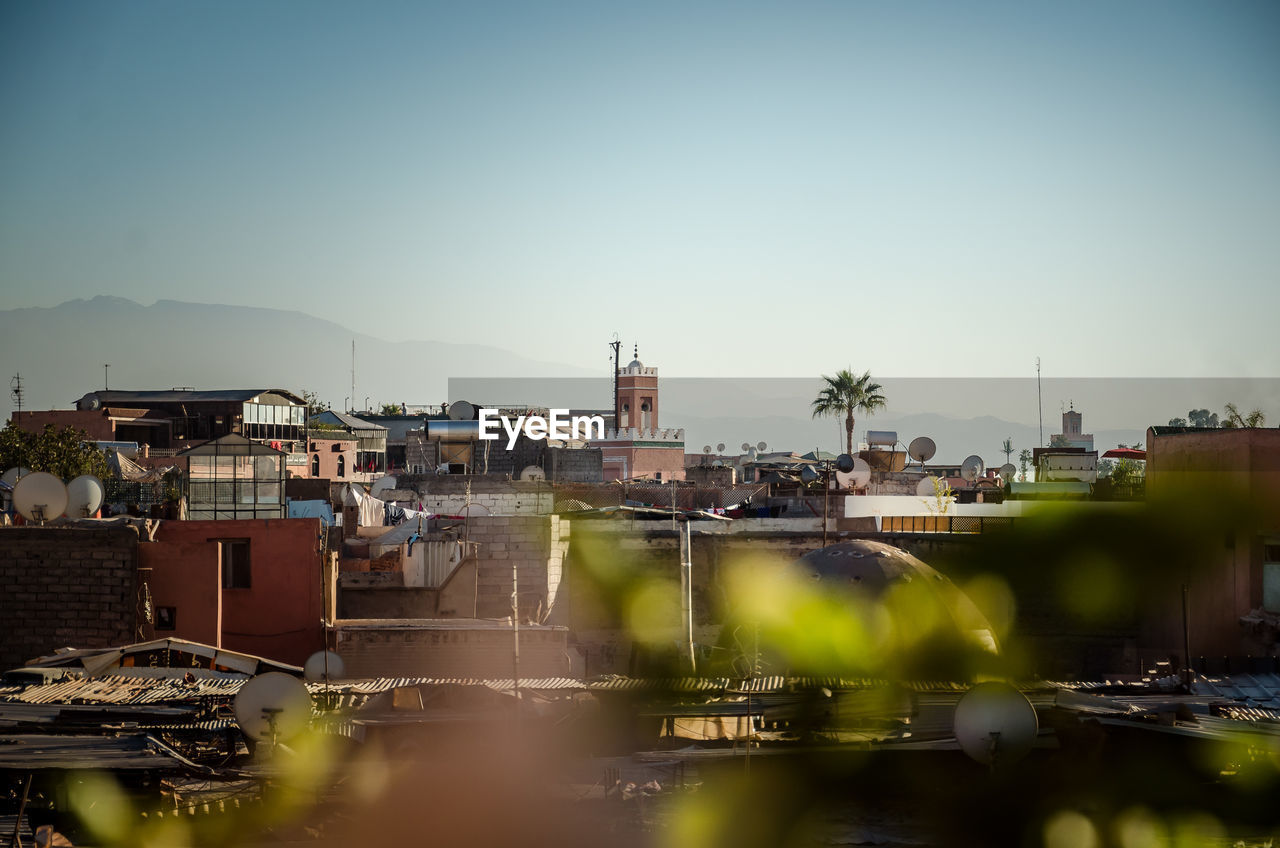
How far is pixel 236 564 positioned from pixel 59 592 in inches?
102

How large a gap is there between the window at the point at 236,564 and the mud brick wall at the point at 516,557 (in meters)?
4.59

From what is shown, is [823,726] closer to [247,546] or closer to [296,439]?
[247,546]

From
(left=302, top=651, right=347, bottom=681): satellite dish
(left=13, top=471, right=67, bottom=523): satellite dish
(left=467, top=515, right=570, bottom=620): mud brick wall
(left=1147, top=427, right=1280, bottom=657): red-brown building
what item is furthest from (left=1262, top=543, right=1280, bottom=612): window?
(left=13, top=471, right=67, bottom=523): satellite dish

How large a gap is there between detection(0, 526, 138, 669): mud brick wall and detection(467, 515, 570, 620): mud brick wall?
22.4 ft

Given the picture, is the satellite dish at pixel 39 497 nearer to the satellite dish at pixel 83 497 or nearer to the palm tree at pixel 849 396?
the satellite dish at pixel 83 497

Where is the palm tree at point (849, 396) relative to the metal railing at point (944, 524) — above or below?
above

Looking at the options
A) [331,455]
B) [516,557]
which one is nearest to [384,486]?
[516,557]

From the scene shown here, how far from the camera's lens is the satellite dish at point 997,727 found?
37.6 feet

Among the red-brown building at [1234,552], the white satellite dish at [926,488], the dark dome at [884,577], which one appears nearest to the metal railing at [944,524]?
the red-brown building at [1234,552]

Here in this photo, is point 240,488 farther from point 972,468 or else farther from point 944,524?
point 972,468

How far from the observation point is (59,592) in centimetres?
1488

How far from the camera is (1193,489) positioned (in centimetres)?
2162

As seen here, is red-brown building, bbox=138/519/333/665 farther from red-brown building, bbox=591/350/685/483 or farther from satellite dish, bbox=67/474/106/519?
red-brown building, bbox=591/350/685/483

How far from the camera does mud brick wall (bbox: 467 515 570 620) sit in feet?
68.5
